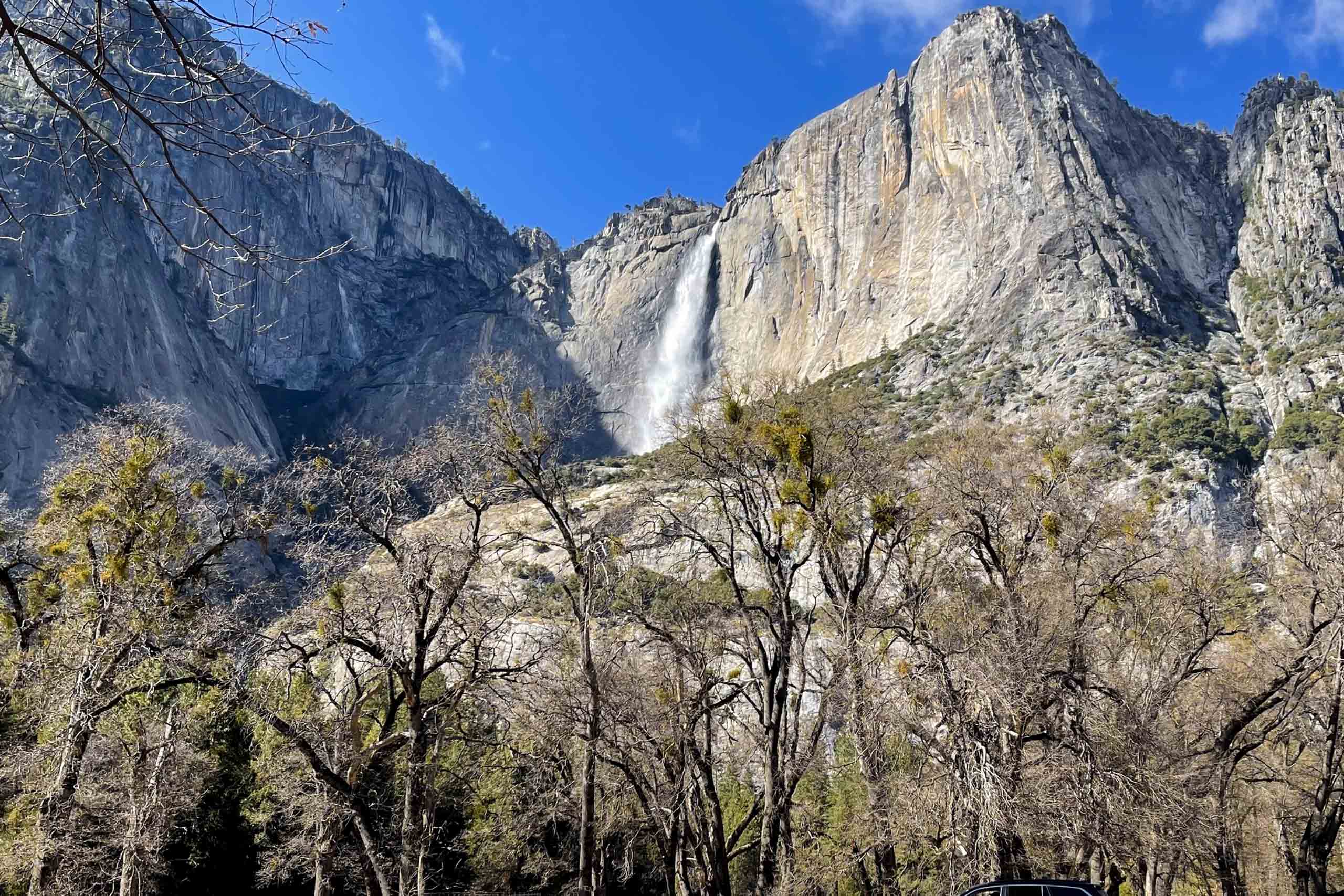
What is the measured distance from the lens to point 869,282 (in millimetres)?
93062

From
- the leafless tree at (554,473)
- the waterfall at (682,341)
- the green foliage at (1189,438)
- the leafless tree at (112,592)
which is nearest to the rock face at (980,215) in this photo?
the waterfall at (682,341)

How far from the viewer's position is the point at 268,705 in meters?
12.4

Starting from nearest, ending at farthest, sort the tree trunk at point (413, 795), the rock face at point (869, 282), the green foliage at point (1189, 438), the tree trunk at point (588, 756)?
the tree trunk at point (413, 795) < the tree trunk at point (588, 756) < the green foliage at point (1189, 438) < the rock face at point (869, 282)

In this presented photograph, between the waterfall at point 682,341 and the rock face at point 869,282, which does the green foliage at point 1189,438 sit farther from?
the waterfall at point 682,341

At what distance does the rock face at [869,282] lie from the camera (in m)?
64.0

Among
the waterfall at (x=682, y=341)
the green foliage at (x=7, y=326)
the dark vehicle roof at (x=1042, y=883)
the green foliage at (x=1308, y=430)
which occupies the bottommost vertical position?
the dark vehicle roof at (x=1042, y=883)

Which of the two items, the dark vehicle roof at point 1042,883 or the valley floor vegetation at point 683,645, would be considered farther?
the valley floor vegetation at point 683,645

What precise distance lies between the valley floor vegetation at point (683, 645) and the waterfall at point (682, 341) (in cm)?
8657

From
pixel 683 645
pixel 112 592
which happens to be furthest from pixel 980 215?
pixel 112 592

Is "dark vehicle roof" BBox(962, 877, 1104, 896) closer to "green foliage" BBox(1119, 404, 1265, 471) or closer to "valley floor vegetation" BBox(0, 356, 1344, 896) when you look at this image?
"valley floor vegetation" BBox(0, 356, 1344, 896)

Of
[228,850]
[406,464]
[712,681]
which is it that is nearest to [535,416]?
[406,464]

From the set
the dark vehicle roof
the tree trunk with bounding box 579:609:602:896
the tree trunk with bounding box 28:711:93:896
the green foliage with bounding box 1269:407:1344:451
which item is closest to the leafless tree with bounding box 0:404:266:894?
the tree trunk with bounding box 28:711:93:896

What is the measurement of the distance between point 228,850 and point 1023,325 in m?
65.0

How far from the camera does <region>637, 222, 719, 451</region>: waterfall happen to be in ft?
350
